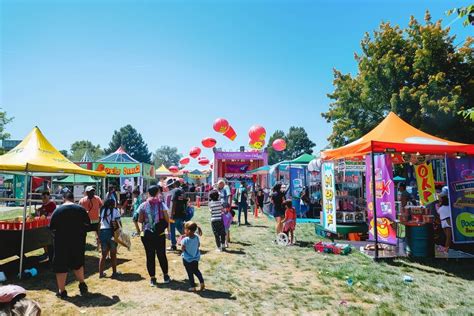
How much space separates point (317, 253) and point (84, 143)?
95695mm

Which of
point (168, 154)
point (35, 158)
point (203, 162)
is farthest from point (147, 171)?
point (168, 154)

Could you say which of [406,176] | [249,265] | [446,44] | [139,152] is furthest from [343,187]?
[139,152]

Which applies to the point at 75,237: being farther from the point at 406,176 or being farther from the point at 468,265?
the point at 406,176

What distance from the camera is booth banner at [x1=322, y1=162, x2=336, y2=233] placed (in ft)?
31.1

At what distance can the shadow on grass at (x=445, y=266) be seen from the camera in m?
6.36

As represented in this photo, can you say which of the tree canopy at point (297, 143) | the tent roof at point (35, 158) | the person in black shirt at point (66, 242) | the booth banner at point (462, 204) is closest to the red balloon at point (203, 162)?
the tent roof at point (35, 158)

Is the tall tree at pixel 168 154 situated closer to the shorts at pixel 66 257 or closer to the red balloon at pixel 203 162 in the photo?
the red balloon at pixel 203 162

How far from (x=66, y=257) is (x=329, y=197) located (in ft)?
22.9

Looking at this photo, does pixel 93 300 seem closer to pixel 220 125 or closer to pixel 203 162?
pixel 220 125

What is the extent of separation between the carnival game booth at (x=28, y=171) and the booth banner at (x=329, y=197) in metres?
6.49

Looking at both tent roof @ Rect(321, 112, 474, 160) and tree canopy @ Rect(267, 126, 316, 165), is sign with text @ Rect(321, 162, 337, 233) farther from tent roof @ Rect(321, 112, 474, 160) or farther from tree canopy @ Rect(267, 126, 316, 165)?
tree canopy @ Rect(267, 126, 316, 165)

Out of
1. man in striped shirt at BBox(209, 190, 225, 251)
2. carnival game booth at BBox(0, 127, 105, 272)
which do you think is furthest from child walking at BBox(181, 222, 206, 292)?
carnival game booth at BBox(0, 127, 105, 272)

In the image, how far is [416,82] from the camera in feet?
→ 60.0

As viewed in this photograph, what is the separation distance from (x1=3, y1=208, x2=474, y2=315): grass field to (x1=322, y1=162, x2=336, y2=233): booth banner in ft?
6.05
